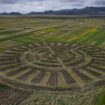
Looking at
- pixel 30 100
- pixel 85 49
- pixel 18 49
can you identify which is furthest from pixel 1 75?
pixel 85 49

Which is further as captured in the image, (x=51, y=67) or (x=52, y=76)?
(x=51, y=67)

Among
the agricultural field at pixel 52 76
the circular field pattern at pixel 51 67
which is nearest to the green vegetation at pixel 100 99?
the agricultural field at pixel 52 76

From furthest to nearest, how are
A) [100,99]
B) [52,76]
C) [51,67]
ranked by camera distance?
[51,67] < [52,76] < [100,99]

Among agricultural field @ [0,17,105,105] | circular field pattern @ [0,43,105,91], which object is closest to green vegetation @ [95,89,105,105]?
agricultural field @ [0,17,105,105]

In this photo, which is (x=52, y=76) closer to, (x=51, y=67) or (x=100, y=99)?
(x=51, y=67)

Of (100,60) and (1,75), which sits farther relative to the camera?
(100,60)

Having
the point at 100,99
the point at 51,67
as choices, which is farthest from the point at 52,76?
the point at 100,99

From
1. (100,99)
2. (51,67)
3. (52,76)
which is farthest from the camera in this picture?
(51,67)

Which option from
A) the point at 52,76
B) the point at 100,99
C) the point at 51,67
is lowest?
the point at 52,76

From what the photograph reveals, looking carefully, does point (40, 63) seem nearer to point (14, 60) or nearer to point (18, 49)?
point (14, 60)

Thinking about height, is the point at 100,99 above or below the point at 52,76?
above
